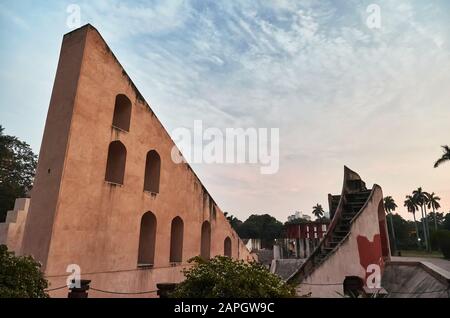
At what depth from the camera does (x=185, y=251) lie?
629 inches

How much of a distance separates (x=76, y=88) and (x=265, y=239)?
80.7m

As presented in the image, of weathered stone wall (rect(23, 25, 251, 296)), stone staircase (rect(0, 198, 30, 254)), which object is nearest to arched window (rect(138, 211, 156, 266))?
weathered stone wall (rect(23, 25, 251, 296))

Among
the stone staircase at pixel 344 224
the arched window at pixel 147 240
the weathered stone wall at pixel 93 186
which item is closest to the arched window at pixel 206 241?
the weathered stone wall at pixel 93 186

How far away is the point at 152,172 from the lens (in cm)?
1517

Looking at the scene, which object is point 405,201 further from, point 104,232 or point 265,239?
point 104,232

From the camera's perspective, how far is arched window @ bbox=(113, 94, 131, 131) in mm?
13609

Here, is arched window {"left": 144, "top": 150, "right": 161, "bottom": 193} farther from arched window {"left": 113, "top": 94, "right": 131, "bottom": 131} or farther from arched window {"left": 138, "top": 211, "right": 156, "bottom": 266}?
arched window {"left": 113, "top": 94, "right": 131, "bottom": 131}

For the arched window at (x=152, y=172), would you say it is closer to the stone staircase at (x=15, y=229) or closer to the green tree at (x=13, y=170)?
the stone staircase at (x=15, y=229)

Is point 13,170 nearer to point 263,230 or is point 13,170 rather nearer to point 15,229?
point 15,229

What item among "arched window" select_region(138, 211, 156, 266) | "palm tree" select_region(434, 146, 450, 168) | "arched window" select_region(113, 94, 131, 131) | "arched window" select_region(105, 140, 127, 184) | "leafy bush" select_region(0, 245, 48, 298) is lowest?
"leafy bush" select_region(0, 245, 48, 298)

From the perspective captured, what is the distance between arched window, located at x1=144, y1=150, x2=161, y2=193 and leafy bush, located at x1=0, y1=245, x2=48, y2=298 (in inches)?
320

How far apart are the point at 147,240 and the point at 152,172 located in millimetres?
3346

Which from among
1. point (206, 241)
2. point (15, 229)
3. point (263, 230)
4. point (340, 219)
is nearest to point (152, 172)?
point (206, 241)
